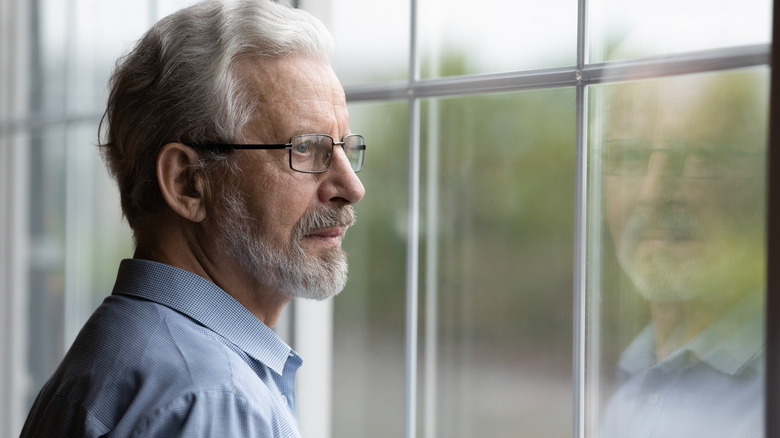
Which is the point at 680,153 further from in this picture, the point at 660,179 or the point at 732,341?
the point at 732,341

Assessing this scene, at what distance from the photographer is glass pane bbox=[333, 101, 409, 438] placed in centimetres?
224

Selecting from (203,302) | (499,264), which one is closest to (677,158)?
(499,264)

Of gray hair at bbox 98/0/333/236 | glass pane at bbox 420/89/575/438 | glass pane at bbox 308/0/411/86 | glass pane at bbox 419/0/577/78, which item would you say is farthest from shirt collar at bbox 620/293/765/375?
glass pane at bbox 308/0/411/86

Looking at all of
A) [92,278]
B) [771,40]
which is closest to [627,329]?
[771,40]

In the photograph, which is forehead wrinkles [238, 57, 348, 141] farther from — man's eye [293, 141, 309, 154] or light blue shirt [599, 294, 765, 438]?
light blue shirt [599, 294, 765, 438]

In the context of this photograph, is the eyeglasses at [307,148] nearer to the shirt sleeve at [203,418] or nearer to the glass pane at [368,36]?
the shirt sleeve at [203,418]

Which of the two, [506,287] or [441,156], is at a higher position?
[441,156]

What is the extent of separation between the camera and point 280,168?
156cm

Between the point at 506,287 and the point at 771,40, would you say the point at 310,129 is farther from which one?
the point at 771,40

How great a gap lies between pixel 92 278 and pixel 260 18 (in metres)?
2.45

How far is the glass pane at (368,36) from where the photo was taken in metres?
2.21

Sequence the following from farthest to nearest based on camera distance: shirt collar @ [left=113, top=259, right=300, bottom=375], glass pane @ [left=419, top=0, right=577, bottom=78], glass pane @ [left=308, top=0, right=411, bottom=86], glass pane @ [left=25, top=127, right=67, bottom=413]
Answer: glass pane @ [left=25, top=127, right=67, bottom=413] → glass pane @ [left=308, top=0, right=411, bottom=86] → glass pane @ [left=419, top=0, right=577, bottom=78] → shirt collar @ [left=113, top=259, right=300, bottom=375]

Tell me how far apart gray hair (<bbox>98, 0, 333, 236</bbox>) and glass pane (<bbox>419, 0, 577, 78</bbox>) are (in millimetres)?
519

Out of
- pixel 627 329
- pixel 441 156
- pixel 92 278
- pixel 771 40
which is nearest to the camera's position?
pixel 771 40
